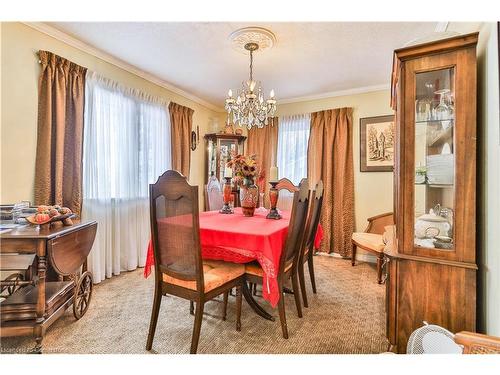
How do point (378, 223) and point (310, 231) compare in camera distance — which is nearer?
point (310, 231)

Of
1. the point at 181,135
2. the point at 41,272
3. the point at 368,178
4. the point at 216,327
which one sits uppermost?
the point at 181,135

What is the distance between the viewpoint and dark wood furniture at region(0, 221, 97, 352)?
1.55 meters

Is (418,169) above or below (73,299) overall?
above

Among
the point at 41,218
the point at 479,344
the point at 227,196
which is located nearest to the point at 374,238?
the point at 227,196

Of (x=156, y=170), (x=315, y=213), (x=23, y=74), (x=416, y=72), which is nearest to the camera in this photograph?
(x=416, y=72)

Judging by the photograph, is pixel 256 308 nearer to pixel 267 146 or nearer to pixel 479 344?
pixel 479 344

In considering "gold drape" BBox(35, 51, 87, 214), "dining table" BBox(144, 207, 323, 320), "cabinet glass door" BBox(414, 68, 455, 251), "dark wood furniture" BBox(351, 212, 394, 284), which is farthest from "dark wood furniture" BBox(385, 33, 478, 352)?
"gold drape" BBox(35, 51, 87, 214)

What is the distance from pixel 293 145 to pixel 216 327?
3122 millimetres

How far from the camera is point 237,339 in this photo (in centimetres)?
185

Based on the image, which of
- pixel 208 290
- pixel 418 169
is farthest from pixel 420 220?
pixel 208 290

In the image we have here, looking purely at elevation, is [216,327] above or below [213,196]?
below

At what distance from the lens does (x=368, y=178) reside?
387 centimetres
